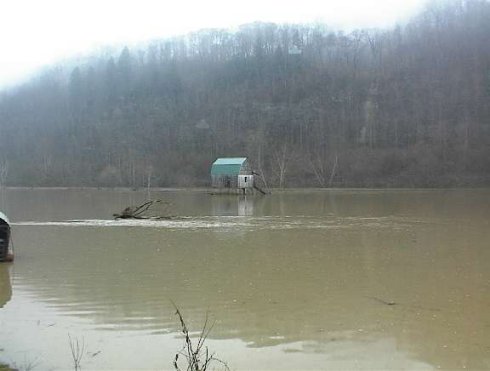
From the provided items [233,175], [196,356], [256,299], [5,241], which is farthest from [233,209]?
[196,356]

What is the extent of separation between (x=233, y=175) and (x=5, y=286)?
68.6 metres

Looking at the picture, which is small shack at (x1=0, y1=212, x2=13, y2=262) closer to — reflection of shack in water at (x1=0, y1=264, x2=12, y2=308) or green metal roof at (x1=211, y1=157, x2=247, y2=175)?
reflection of shack in water at (x1=0, y1=264, x2=12, y2=308)

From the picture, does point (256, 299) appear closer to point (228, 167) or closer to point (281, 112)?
point (228, 167)

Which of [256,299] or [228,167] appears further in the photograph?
[228,167]

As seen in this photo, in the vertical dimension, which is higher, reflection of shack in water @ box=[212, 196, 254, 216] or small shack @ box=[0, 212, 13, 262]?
small shack @ box=[0, 212, 13, 262]

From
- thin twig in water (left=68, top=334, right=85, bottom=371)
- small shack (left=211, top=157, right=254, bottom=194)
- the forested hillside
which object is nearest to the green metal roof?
small shack (left=211, top=157, right=254, bottom=194)

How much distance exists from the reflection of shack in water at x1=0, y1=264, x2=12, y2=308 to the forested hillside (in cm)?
7941

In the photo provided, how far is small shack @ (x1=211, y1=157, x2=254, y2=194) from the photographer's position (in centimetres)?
8156

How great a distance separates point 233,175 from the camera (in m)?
83.8

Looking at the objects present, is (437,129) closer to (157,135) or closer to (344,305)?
(157,135)

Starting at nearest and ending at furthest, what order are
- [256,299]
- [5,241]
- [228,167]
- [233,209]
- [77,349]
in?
[77,349] → [256,299] → [5,241] → [233,209] → [228,167]

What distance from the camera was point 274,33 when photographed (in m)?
177

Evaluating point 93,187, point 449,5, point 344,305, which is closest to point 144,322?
point 344,305

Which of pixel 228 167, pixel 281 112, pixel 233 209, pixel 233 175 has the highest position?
pixel 281 112
